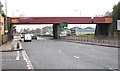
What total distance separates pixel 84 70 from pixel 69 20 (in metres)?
78.6

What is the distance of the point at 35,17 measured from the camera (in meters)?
94.2

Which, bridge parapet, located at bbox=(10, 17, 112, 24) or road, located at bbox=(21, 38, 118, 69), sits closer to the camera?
road, located at bbox=(21, 38, 118, 69)

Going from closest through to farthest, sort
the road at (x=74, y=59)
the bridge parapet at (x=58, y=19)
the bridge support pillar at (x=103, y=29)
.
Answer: the road at (x=74, y=59), the bridge parapet at (x=58, y=19), the bridge support pillar at (x=103, y=29)

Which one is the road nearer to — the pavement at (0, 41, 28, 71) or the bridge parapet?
the pavement at (0, 41, 28, 71)

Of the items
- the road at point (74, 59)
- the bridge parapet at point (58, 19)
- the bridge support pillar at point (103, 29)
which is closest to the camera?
the road at point (74, 59)

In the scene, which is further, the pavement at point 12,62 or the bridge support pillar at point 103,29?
the bridge support pillar at point 103,29

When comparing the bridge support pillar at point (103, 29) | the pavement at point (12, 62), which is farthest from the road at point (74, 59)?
the bridge support pillar at point (103, 29)

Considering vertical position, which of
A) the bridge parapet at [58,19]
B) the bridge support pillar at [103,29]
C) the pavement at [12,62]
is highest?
the bridge parapet at [58,19]

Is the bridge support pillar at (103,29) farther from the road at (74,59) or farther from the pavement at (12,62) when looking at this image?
the pavement at (12,62)

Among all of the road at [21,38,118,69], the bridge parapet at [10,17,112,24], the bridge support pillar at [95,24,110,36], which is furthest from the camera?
the bridge support pillar at [95,24,110,36]

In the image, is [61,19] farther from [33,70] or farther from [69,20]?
[33,70]

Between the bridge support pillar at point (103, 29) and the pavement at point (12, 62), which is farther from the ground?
the bridge support pillar at point (103, 29)

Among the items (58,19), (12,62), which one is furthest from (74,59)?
(58,19)

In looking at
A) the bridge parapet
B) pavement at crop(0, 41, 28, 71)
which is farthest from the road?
the bridge parapet
